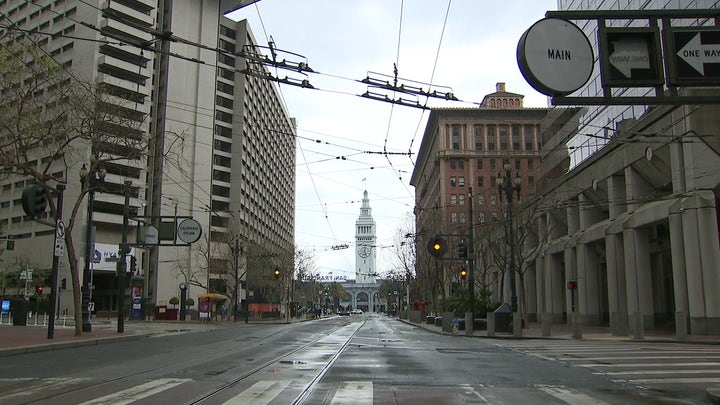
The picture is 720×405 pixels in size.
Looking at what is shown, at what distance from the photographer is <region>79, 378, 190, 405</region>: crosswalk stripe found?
8.76 meters

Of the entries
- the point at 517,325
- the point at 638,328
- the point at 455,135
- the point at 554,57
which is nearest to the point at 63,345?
the point at 554,57

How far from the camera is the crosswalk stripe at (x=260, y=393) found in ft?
29.2

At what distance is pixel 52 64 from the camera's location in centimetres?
1933

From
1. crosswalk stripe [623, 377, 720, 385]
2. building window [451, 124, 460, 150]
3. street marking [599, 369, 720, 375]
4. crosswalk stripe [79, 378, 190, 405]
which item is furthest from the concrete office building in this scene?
building window [451, 124, 460, 150]

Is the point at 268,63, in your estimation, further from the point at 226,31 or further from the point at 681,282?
the point at 226,31

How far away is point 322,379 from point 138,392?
11.5ft

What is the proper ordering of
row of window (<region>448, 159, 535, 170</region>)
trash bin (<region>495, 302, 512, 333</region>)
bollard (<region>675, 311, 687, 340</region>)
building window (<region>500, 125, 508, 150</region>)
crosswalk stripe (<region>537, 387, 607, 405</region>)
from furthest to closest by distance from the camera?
building window (<region>500, 125, 508, 150</region>), row of window (<region>448, 159, 535, 170</region>), trash bin (<region>495, 302, 512, 333</region>), bollard (<region>675, 311, 687, 340</region>), crosswalk stripe (<region>537, 387, 607, 405</region>)

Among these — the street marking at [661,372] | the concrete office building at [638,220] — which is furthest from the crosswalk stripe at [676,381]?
the concrete office building at [638,220]

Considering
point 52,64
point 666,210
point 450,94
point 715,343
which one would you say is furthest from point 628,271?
point 52,64

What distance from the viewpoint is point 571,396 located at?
381 inches

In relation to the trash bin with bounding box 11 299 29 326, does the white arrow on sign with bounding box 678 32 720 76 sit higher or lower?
higher

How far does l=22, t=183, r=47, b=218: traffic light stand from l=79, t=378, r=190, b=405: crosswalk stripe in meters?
11.4

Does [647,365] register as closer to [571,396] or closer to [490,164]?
[571,396]

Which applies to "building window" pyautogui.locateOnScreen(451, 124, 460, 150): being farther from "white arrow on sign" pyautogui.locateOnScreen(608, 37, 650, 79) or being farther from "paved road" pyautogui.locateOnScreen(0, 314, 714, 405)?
"white arrow on sign" pyautogui.locateOnScreen(608, 37, 650, 79)
